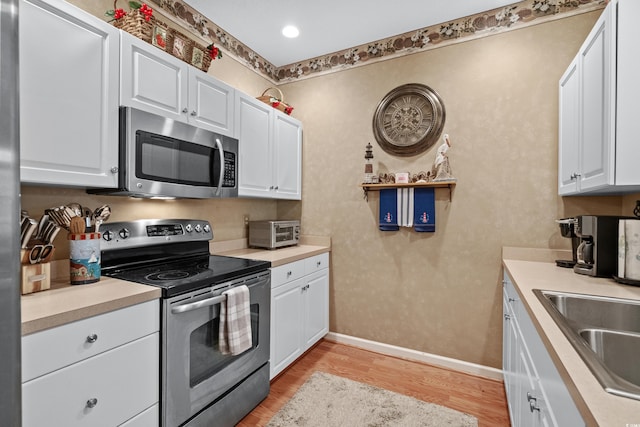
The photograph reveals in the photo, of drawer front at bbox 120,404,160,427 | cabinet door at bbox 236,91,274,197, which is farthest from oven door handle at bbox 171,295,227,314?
cabinet door at bbox 236,91,274,197

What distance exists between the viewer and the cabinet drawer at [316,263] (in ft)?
8.53

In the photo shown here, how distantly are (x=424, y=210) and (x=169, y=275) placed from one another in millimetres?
1924

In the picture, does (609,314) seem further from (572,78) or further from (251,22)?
(251,22)

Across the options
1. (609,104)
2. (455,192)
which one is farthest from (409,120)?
(609,104)

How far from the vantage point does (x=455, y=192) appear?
2.48 meters

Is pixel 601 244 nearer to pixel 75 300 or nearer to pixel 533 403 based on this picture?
pixel 533 403

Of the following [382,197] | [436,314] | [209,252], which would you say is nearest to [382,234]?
[382,197]

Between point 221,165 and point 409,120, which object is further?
point 409,120

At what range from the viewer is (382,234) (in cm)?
277

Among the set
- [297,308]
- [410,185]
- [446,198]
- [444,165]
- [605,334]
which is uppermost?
[444,165]

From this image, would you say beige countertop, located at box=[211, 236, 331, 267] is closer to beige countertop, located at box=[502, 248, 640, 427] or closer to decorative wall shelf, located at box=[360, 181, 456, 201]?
decorative wall shelf, located at box=[360, 181, 456, 201]

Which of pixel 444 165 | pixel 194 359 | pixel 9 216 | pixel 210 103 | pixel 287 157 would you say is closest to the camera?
pixel 9 216

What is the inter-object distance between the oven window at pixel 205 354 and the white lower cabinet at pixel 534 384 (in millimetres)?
1429

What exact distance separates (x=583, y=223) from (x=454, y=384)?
1.42 m
